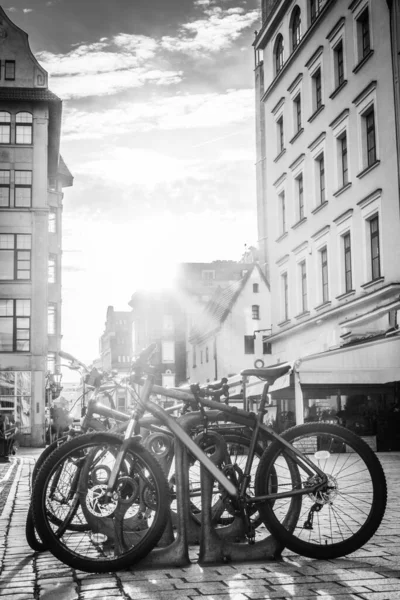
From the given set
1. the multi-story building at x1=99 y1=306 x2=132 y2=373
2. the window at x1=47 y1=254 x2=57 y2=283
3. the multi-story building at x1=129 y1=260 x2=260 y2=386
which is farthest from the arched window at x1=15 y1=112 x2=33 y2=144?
the multi-story building at x1=99 y1=306 x2=132 y2=373

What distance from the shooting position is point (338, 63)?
27.8 m

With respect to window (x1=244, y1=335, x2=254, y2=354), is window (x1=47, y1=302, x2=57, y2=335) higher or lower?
higher

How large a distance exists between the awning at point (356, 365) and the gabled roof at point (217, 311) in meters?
38.8

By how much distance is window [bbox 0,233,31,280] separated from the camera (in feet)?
135

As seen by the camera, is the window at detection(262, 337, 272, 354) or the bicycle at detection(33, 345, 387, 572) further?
the window at detection(262, 337, 272, 354)

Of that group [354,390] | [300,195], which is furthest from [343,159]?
[354,390]

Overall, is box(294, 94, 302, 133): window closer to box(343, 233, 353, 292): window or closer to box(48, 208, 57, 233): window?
box(343, 233, 353, 292): window

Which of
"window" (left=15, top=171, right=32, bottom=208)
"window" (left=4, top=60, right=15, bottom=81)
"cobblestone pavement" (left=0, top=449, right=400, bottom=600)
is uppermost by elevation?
"window" (left=4, top=60, right=15, bottom=81)

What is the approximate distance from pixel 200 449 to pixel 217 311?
5662cm

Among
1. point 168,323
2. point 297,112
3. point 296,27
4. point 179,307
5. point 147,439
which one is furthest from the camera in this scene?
point 179,307

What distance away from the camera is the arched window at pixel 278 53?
34688 millimetres

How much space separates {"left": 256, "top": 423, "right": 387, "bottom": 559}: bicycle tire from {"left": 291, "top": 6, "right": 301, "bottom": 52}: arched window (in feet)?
93.5

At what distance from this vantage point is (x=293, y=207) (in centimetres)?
3194

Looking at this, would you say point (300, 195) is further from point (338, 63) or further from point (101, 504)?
point (101, 504)
